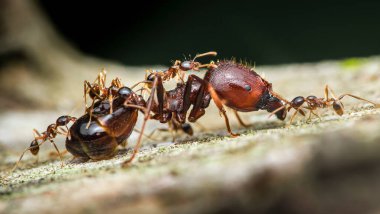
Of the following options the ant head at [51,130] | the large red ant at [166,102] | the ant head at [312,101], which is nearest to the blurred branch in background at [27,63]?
the ant head at [51,130]

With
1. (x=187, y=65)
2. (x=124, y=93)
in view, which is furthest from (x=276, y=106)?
(x=124, y=93)

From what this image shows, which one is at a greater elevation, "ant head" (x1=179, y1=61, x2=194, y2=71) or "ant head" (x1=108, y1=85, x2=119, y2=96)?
"ant head" (x1=179, y1=61, x2=194, y2=71)

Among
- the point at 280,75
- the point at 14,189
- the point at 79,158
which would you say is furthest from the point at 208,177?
the point at 280,75

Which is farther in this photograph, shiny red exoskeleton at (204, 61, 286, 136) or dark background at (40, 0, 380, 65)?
dark background at (40, 0, 380, 65)

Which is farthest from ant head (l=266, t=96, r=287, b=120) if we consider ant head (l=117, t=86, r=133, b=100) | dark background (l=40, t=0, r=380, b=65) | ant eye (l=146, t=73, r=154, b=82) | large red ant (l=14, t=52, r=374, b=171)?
dark background (l=40, t=0, r=380, b=65)

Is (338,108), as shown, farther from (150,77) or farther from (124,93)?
(124,93)

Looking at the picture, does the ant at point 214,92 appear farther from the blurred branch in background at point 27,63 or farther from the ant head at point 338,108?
the blurred branch in background at point 27,63

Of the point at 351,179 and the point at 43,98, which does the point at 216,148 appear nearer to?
the point at 351,179

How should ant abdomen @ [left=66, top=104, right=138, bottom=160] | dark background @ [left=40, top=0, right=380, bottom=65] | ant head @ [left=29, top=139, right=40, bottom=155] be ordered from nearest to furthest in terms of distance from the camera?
1. ant abdomen @ [left=66, top=104, right=138, bottom=160]
2. ant head @ [left=29, top=139, right=40, bottom=155]
3. dark background @ [left=40, top=0, right=380, bottom=65]

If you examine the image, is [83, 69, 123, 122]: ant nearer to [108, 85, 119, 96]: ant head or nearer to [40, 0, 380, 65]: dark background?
[108, 85, 119, 96]: ant head
